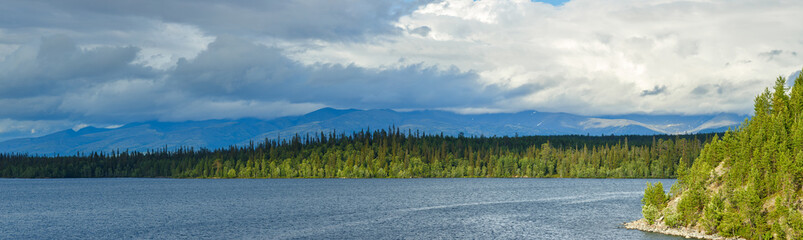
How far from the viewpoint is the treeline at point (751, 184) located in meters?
68.7

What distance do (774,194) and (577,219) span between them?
35853mm

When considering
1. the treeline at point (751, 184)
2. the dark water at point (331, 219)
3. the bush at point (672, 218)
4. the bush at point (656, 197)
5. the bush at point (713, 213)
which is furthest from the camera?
the dark water at point (331, 219)

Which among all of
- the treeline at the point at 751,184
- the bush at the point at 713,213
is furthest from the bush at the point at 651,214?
the bush at the point at 713,213

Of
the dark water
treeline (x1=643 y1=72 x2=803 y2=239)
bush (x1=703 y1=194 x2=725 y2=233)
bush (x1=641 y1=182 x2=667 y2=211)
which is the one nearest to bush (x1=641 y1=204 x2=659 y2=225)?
treeline (x1=643 y1=72 x2=803 y2=239)

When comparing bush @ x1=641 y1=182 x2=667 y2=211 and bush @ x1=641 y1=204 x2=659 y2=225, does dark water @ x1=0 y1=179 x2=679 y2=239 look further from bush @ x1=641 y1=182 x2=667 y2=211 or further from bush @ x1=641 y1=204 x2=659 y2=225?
bush @ x1=641 y1=182 x2=667 y2=211

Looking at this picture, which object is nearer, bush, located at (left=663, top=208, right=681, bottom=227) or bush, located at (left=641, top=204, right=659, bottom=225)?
bush, located at (left=663, top=208, right=681, bottom=227)

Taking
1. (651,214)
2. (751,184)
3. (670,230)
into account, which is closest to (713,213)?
(751,184)

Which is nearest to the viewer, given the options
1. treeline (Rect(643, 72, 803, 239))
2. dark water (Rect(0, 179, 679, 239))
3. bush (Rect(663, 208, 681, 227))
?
treeline (Rect(643, 72, 803, 239))

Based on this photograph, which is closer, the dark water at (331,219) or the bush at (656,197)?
the bush at (656,197)

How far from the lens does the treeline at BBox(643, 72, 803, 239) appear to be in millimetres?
68688

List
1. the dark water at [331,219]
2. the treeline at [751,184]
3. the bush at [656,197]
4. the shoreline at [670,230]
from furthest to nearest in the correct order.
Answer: the dark water at [331,219] < the bush at [656,197] < the shoreline at [670,230] < the treeline at [751,184]

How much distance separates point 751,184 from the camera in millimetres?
71500

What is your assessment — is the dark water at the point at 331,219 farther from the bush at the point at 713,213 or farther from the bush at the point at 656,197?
the bush at the point at 713,213

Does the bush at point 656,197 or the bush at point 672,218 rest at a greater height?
the bush at point 656,197
